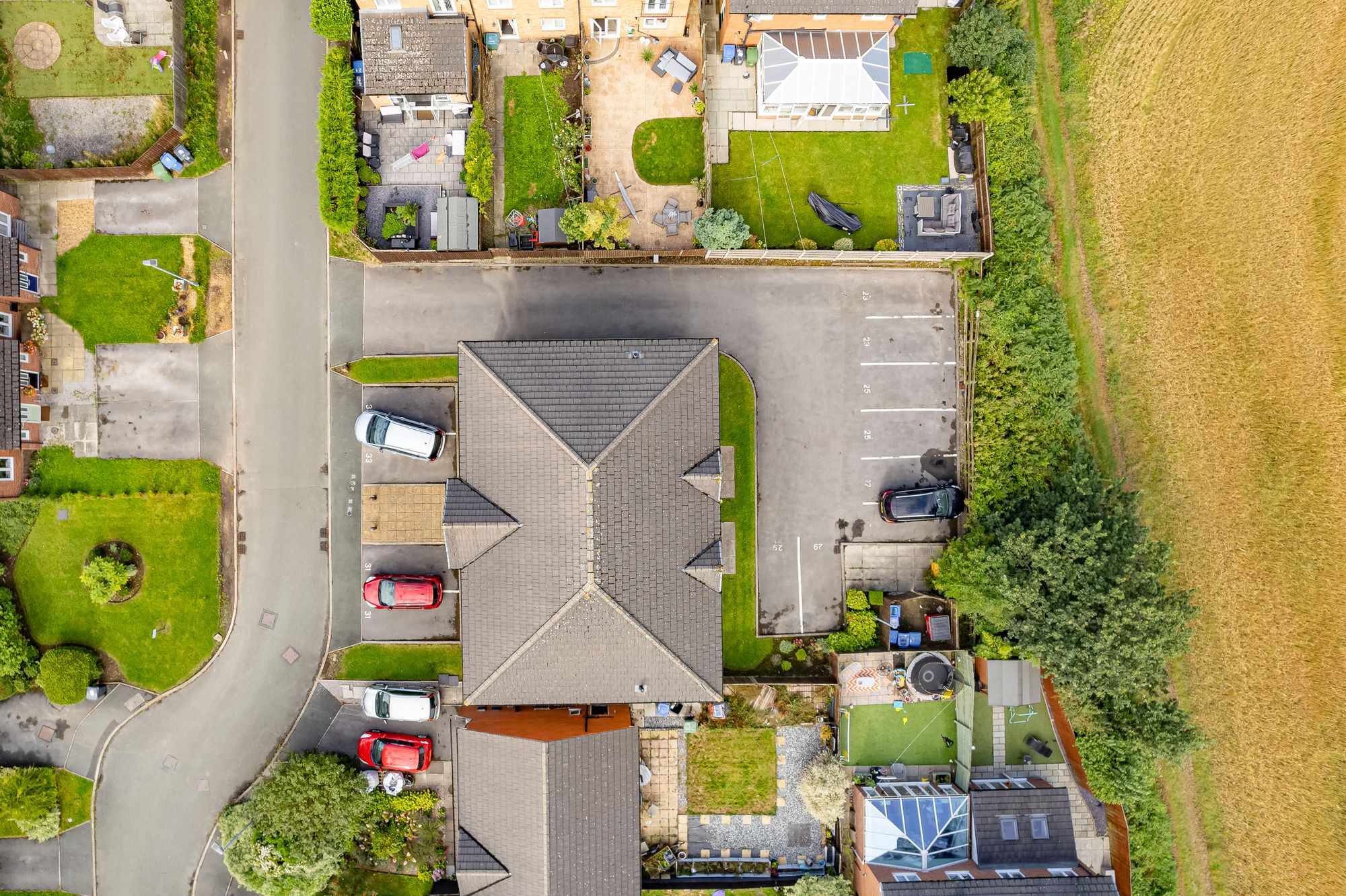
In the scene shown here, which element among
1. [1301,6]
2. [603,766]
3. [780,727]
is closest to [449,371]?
[603,766]

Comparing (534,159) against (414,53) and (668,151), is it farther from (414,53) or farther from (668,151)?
(414,53)

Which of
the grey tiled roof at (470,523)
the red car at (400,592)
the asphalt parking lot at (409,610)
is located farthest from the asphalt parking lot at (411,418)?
the grey tiled roof at (470,523)

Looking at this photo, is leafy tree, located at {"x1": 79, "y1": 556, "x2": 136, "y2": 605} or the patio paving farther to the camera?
the patio paving

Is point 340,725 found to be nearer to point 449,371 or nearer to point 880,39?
point 449,371

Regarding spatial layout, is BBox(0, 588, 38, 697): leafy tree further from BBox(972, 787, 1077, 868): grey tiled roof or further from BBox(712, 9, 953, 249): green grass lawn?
BBox(972, 787, 1077, 868): grey tiled roof

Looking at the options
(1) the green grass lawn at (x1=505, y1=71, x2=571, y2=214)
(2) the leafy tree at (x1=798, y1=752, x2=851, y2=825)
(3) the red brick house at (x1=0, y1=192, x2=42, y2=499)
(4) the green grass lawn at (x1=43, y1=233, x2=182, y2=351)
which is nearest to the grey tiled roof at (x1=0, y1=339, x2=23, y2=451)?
(3) the red brick house at (x1=0, y1=192, x2=42, y2=499)

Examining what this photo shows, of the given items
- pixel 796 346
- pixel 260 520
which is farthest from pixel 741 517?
pixel 260 520

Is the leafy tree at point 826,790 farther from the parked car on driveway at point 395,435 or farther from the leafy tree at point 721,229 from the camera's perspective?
the leafy tree at point 721,229
